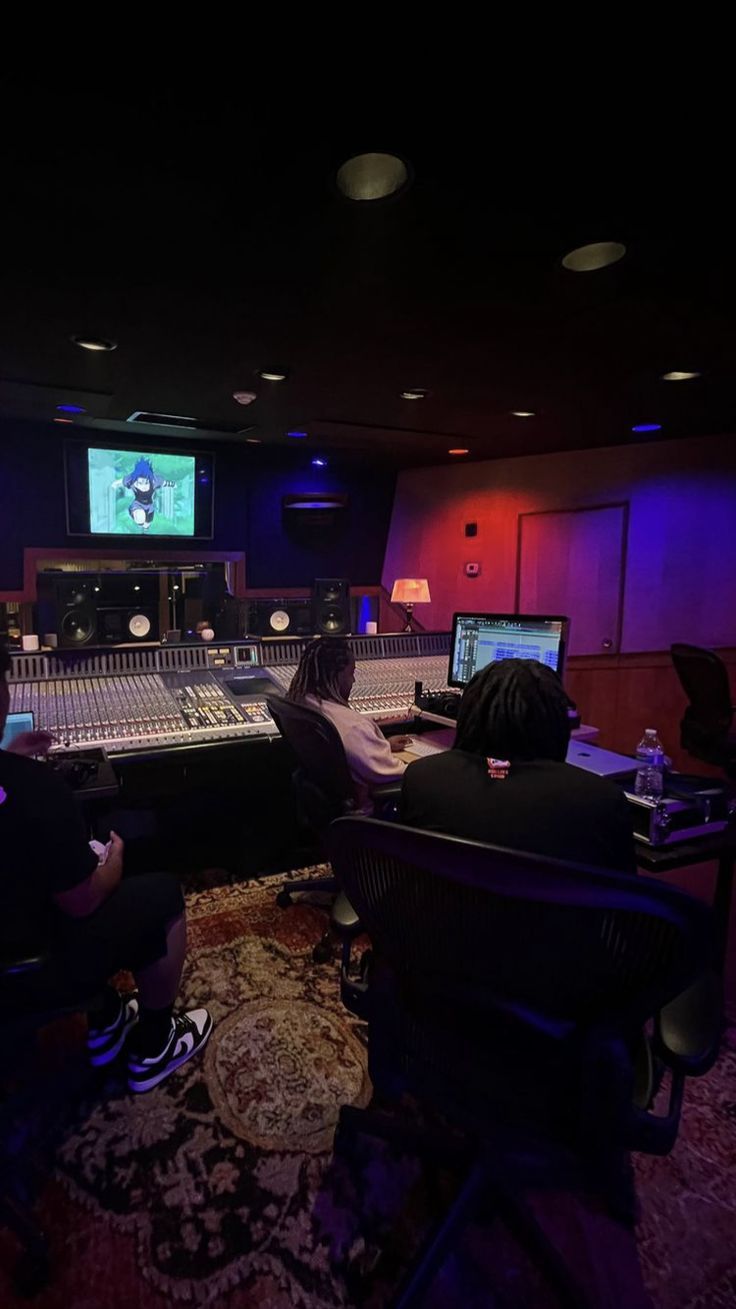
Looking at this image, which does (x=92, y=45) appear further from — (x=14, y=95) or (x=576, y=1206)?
(x=576, y=1206)

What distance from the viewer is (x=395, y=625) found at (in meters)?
7.32

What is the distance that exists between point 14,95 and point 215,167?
0.43m

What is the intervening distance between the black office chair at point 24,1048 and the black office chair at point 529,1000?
0.69 meters

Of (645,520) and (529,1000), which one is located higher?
(645,520)

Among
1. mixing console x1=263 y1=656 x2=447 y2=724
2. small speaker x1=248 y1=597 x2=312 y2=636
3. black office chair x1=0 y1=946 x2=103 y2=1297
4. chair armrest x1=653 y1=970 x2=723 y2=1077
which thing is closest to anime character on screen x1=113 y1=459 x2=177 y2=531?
small speaker x1=248 y1=597 x2=312 y2=636

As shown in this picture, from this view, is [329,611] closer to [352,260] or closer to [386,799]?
[386,799]

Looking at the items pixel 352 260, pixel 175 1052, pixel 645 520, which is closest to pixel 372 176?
pixel 352 260

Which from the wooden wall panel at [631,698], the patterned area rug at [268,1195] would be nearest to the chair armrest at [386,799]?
the patterned area rug at [268,1195]

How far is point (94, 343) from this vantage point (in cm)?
299

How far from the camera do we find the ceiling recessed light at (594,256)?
191cm

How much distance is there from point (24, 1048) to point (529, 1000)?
114cm

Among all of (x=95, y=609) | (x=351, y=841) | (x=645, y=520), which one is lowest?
(x=351, y=841)

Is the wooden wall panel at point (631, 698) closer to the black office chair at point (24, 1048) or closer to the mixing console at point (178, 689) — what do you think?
the mixing console at point (178, 689)

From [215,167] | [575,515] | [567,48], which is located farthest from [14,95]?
[575,515]
